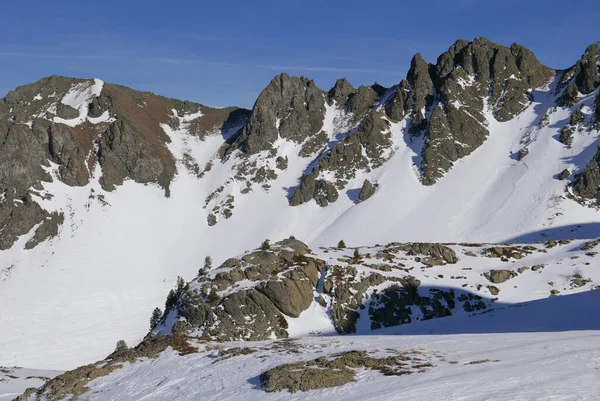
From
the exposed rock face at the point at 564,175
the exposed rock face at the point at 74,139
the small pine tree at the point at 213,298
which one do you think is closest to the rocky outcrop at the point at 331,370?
the small pine tree at the point at 213,298

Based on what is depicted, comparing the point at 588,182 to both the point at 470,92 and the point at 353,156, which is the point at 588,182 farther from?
the point at 353,156

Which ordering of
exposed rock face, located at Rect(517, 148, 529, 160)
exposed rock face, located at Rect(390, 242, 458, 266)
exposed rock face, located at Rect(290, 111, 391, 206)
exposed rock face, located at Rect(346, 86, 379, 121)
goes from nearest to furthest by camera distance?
1. exposed rock face, located at Rect(390, 242, 458, 266)
2. exposed rock face, located at Rect(517, 148, 529, 160)
3. exposed rock face, located at Rect(290, 111, 391, 206)
4. exposed rock face, located at Rect(346, 86, 379, 121)

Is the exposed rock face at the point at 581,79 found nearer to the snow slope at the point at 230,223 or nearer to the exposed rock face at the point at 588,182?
the snow slope at the point at 230,223

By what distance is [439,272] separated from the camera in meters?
61.7

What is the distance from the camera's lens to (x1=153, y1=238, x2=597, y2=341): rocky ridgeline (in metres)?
52.2

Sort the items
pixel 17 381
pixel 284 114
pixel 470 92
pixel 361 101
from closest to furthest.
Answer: pixel 17 381 → pixel 470 92 → pixel 361 101 → pixel 284 114

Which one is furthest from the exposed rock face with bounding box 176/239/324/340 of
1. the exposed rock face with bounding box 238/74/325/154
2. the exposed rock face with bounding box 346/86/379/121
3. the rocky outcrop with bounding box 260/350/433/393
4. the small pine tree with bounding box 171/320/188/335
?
the exposed rock face with bounding box 346/86/379/121

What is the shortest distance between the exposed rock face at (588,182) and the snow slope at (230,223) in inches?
101

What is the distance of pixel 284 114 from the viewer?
479ft

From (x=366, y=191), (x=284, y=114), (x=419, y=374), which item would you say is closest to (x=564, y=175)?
(x=366, y=191)

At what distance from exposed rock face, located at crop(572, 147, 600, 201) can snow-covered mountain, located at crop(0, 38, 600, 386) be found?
A: 9.8 inches

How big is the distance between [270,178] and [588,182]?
226 feet

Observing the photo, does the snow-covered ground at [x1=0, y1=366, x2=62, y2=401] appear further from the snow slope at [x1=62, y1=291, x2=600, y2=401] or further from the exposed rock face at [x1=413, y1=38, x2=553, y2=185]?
the exposed rock face at [x1=413, y1=38, x2=553, y2=185]

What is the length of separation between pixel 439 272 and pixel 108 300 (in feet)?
192
